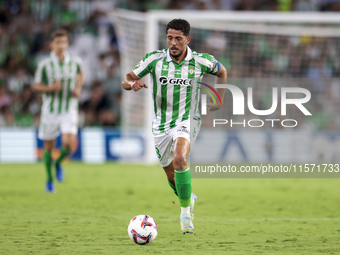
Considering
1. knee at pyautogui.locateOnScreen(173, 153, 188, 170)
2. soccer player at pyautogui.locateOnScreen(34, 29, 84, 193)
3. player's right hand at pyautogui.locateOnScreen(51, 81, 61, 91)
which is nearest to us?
knee at pyautogui.locateOnScreen(173, 153, 188, 170)

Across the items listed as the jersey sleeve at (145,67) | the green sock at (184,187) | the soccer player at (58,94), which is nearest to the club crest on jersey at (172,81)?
the jersey sleeve at (145,67)

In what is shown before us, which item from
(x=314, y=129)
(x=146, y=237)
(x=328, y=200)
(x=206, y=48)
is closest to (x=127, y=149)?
(x=206, y=48)

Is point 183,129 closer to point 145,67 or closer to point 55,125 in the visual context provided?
point 145,67

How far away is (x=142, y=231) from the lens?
4453 mm

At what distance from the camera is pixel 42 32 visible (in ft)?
53.3

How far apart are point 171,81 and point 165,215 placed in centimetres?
179

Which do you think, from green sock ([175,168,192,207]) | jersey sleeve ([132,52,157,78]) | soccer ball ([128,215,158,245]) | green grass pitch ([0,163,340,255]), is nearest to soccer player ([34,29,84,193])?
green grass pitch ([0,163,340,255])

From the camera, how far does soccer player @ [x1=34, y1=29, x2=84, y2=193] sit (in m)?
8.52

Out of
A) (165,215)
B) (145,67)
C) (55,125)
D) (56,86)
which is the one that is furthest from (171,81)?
(55,125)

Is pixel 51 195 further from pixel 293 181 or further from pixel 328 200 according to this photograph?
pixel 293 181

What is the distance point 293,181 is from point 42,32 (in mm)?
9364

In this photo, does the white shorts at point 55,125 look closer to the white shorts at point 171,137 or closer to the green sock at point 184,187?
the white shorts at point 171,137

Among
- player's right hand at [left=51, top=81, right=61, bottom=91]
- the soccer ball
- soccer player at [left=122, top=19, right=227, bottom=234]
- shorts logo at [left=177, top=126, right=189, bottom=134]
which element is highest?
soccer player at [left=122, top=19, right=227, bottom=234]

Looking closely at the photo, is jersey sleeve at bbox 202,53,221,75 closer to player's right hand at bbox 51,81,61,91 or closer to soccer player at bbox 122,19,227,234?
soccer player at bbox 122,19,227,234
